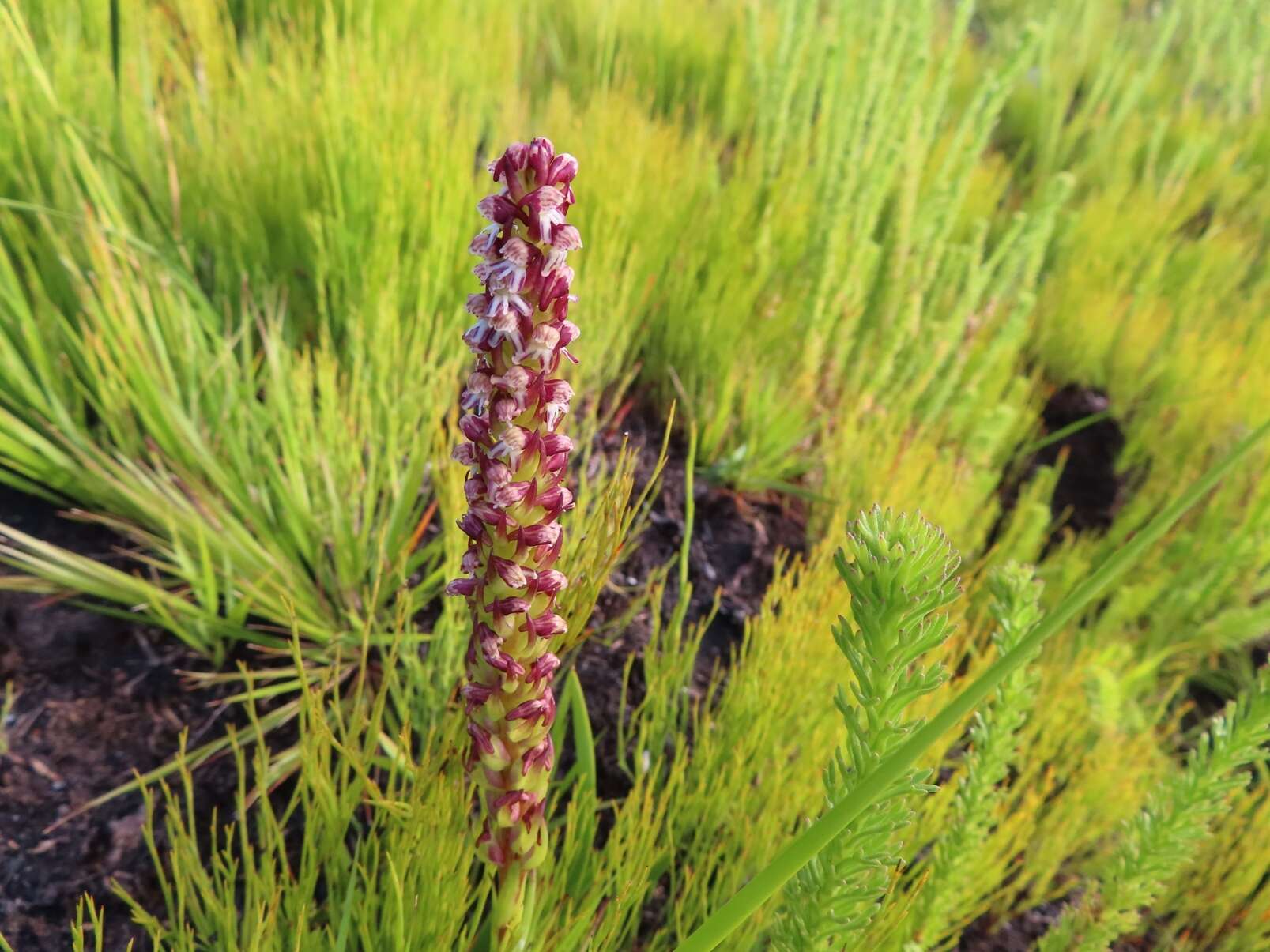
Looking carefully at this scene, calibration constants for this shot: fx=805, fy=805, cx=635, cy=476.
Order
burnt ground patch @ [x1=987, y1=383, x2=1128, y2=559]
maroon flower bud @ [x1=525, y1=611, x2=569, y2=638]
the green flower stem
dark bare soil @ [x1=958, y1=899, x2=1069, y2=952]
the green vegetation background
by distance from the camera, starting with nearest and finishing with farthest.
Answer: the green flower stem, maroon flower bud @ [x1=525, y1=611, x2=569, y2=638], the green vegetation background, dark bare soil @ [x1=958, y1=899, x2=1069, y2=952], burnt ground patch @ [x1=987, y1=383, x2=1128, y2=559]

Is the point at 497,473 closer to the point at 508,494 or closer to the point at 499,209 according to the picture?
the point at 508,494

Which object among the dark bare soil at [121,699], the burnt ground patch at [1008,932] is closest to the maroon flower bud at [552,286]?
the dark bare soil at [121,699]

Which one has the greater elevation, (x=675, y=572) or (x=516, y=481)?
(x=516, y=481)

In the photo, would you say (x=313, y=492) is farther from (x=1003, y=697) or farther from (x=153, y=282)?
(x=1003, y=697)

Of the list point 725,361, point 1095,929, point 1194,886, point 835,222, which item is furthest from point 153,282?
point 1194,886

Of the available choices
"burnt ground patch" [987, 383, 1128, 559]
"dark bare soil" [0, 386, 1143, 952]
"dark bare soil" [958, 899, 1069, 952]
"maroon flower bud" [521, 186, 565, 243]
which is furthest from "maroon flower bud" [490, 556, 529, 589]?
"burnt ground patch" [987, 383, 1128, 559]

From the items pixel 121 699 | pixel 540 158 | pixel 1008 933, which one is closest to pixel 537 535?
pixel 540 158

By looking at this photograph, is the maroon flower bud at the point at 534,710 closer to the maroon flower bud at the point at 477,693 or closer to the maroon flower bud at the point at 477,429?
the maroon flower bud at the point at 477,693

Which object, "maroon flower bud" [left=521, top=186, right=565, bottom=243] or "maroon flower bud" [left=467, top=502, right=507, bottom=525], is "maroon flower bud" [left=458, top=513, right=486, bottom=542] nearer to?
"maroon flower bud" [left=467, top=502, right=507, bottom=525]
